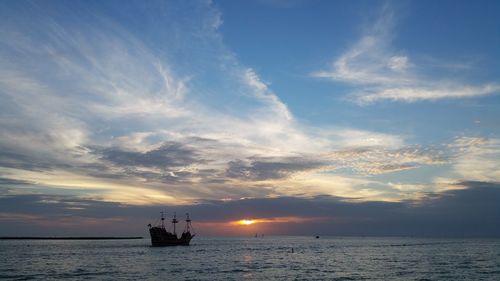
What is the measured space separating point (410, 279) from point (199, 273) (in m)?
30.4

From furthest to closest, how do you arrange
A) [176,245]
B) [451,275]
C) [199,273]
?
[176,245] < [199,273] < [451,275]

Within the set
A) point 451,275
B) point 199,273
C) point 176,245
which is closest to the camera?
point 451,275

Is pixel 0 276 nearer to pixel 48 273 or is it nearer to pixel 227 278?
pixel 48 273

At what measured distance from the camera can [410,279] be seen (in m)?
55.7

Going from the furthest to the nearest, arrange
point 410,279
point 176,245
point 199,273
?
point 176,245, point 199,273, point 410,279

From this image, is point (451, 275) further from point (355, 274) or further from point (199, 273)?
point (199, 273)

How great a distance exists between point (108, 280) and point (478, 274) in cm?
5218

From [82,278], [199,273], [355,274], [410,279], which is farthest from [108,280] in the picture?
[410,279]

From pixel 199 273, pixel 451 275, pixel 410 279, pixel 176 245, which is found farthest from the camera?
pixel 176 245

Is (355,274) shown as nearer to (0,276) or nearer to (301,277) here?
(301,277)

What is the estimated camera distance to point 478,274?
6147cm

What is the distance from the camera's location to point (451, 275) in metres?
60.4

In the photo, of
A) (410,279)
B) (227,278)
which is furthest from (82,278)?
(410,279)

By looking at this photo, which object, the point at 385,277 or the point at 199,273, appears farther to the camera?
the point at 199,273
